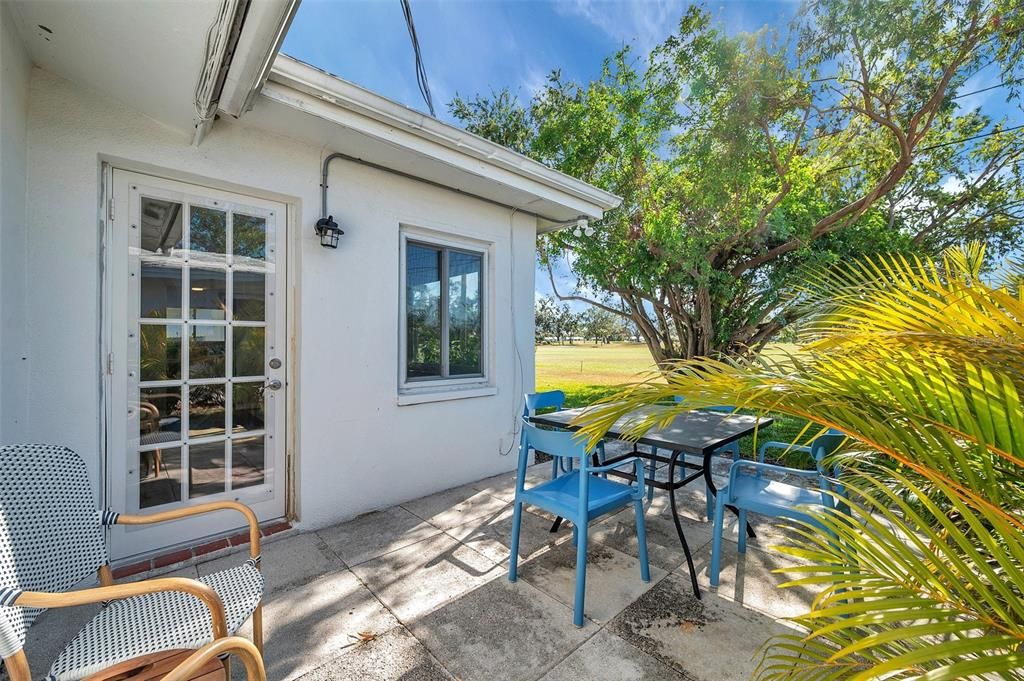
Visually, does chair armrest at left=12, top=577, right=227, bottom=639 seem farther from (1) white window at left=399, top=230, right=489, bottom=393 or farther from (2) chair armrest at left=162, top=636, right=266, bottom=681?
(1) white window at left=399, top=230, right=489, bottom=393

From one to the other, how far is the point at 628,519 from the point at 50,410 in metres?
3.70

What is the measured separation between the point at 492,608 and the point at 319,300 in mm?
2361

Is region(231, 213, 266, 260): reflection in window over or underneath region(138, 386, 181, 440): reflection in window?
over

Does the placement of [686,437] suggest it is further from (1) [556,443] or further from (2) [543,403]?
(2) [543,403]

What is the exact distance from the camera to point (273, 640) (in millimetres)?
1964

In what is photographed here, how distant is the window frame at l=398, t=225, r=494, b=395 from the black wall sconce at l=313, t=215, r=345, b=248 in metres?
0.66

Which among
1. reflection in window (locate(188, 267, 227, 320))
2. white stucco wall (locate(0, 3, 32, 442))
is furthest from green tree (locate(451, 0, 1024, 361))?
white stucco wall (locate(0, 3, 32, 442))

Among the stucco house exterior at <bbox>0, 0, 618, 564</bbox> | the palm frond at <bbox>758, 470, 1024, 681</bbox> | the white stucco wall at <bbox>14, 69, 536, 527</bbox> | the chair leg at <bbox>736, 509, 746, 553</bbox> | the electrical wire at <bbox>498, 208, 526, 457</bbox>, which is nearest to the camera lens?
the palm frond at <bbox>758, 470, 1024, 681</bbox>

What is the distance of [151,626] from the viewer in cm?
142

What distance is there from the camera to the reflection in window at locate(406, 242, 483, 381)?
3863 millimetres

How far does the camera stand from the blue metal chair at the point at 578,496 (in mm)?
2095

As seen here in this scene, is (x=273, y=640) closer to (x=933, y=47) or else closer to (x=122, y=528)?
(x=122, y=528)

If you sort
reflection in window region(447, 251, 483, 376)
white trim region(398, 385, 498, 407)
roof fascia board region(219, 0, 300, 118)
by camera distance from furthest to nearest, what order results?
1. reflection in window region(447, 251, 483, 376)
2. white trim region(398, 385, 498, 407)
3. roof fascia board region(219, 0, 300, 118)

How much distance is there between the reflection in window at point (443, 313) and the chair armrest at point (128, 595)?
2.56 m
